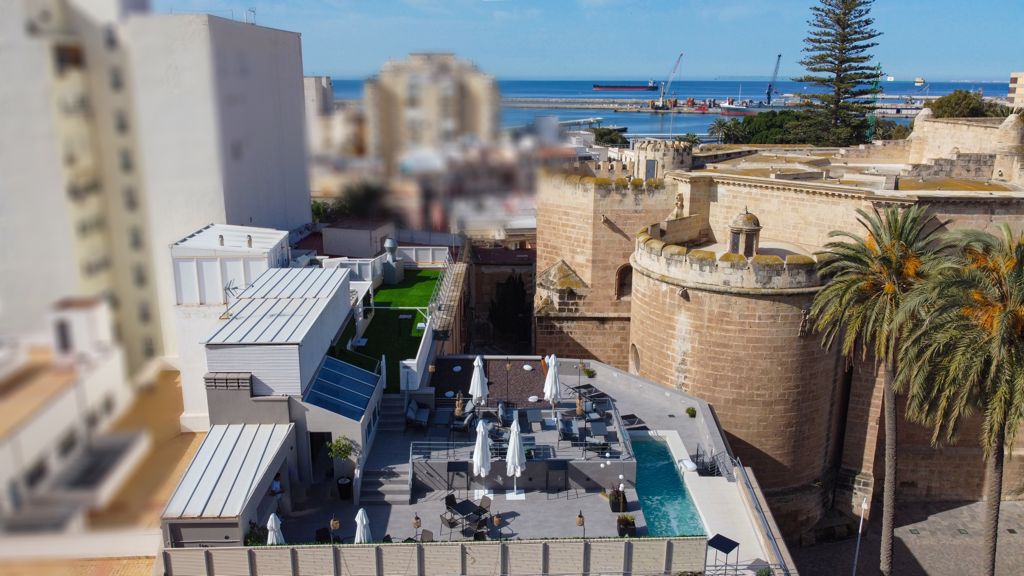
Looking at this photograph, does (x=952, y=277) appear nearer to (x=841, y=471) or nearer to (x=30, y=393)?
(x=841, y=471)

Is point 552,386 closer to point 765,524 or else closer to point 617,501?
point 617,501

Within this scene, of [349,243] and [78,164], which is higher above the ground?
[78,164]

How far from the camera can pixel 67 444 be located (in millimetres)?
1596

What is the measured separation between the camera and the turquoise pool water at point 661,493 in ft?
40.6

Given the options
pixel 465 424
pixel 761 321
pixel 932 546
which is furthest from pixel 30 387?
pixel 932 546

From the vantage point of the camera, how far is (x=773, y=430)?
17547mm

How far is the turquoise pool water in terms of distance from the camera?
12.4 metres

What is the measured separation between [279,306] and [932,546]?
631 inches

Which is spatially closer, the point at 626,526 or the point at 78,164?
the point at 78,164

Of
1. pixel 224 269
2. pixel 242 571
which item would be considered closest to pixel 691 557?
pixel 242 571

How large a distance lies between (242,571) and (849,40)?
133 feet

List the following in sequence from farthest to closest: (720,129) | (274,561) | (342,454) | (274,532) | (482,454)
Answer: (720,129) → (342,454) → (482,454) → (274,532) → (274,561)

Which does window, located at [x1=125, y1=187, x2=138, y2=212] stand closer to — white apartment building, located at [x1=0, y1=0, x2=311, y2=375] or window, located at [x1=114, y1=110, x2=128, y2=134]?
white apartment building, located at [x1=0, y1=0, x2=311, y2=375]

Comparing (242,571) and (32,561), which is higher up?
(32,561)
